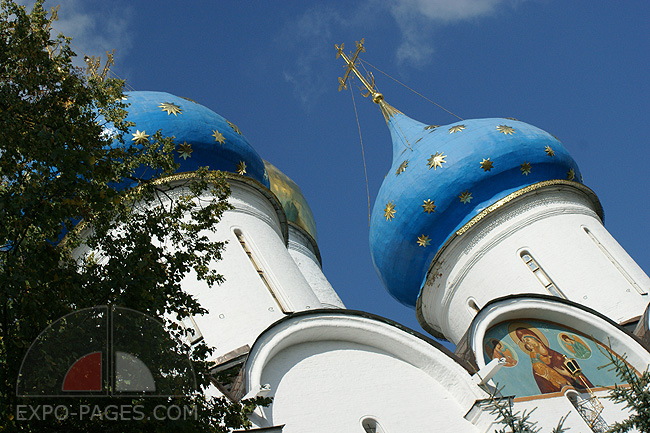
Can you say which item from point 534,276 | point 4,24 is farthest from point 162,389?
point 534,276

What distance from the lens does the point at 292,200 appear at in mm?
14477

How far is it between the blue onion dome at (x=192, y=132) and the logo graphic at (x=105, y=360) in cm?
506

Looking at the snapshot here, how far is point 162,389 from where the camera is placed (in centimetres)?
402

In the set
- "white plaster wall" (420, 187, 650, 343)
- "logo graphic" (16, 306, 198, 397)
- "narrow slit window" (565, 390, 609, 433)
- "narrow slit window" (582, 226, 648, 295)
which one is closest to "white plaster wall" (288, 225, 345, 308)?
"white plaster wall" (420, 187, 650, 343)

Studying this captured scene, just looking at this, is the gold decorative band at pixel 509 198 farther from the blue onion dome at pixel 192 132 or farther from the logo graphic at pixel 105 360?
the logo graphic at pixel 105 360

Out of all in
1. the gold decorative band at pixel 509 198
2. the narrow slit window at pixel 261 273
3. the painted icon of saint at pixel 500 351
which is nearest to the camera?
the painted icon of saint at pixel 500 351

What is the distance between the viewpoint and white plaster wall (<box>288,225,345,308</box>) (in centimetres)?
1264

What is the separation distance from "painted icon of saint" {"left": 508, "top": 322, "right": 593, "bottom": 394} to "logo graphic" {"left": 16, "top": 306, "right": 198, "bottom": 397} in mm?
4205

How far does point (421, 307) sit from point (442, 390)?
17.4 feet

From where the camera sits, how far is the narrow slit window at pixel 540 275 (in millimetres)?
10148

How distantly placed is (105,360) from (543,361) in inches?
194

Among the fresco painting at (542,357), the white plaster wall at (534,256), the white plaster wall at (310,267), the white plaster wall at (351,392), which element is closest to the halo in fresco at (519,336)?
the fresco painting at (542,357)

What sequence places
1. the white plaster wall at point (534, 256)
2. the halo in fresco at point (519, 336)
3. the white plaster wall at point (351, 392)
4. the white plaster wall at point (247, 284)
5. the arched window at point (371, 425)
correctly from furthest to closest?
the white plaster wall at point (534, 256) < the white plaster wall at point (247, 284) < the halo in fresco at point (519, 336) < the arched window at point (371, 425) < the white plaster wall at point (351, 392)

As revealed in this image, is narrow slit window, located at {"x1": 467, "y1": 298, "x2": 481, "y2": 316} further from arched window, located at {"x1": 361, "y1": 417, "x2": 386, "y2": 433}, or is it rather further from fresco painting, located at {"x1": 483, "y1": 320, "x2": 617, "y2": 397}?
arched window, located at {"x1": 361, "y1": 417, "x2": 386, "y2": 433}
